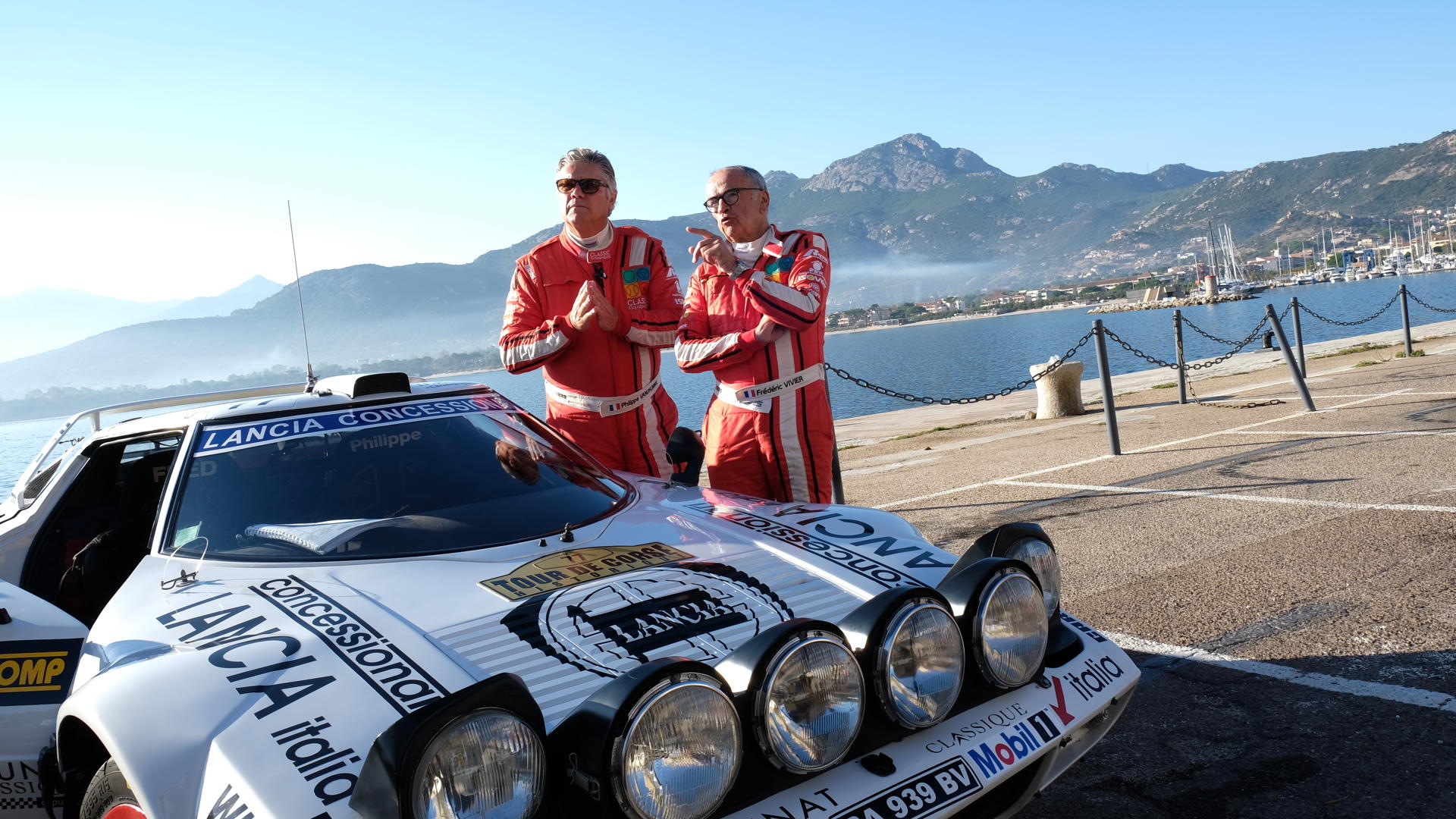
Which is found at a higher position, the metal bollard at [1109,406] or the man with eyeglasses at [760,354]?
the man with eyeglasses at [760,354]

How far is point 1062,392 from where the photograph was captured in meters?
13.1

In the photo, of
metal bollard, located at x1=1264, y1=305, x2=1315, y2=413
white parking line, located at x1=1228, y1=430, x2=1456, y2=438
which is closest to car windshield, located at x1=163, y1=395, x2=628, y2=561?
white parking line, located at x1=1228, y1=430, x2=1456, y2=438

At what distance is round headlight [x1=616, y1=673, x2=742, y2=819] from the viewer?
5.50 ft

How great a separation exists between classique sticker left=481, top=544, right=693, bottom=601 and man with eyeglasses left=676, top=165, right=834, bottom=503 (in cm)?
148

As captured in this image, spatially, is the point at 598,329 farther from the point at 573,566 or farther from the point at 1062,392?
the point at 1062,392

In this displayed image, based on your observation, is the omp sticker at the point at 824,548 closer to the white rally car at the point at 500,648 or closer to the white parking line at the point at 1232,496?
the white rally car at the point at 500,648

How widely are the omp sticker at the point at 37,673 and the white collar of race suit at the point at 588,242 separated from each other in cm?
258

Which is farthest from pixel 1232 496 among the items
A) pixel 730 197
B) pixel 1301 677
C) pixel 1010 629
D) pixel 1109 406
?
pixel 1010 629

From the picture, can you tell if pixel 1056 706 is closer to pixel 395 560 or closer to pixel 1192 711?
pixel 1192 711

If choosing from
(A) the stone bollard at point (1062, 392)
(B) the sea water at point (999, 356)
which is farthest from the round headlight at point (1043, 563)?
(A) the stone bollard at point (1062, 392)

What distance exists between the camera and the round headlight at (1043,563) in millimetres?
2662

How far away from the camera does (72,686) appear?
7.98 feet

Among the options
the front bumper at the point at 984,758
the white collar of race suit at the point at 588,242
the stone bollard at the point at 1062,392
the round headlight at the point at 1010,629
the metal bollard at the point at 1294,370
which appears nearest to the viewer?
the front bumper at the point at 984,758

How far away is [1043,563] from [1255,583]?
2418 mm
